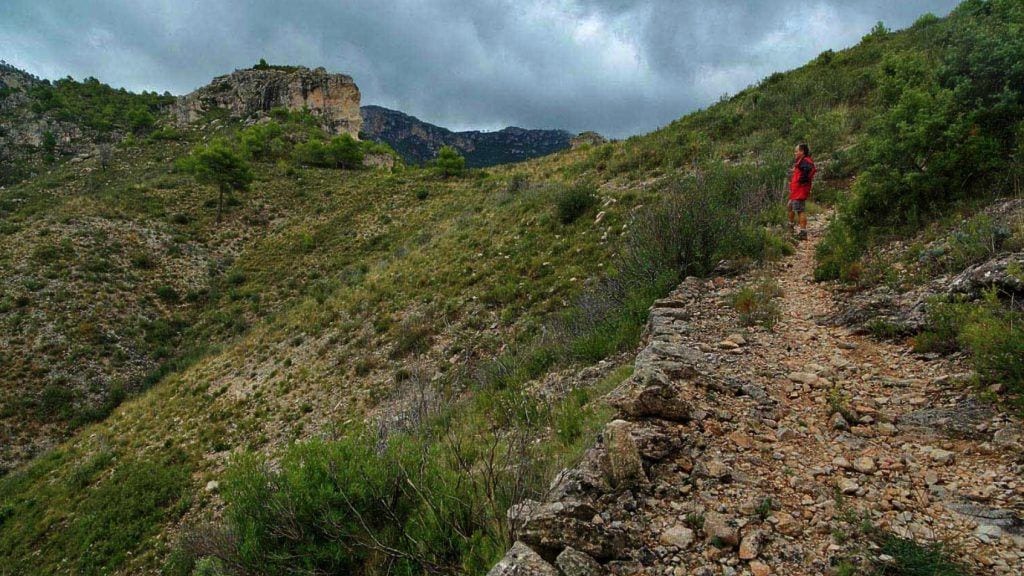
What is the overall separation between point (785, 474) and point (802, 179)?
A: 6480mm

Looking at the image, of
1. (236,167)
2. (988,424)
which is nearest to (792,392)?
(988,424)

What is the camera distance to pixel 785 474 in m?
2.72

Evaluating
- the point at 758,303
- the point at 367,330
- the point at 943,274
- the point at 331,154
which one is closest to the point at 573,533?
the point at 758,303

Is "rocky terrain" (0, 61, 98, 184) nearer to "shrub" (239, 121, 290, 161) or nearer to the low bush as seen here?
"shrub" (239, 121, 290, 161)

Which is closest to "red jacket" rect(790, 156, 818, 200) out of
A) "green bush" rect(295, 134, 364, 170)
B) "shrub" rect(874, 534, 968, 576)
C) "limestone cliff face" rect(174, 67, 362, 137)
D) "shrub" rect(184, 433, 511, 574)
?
"shrub" rect(874, 534, 968, 576)

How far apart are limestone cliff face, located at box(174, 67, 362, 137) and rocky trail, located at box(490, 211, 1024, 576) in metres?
68.6

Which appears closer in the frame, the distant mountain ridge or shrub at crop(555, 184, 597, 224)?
shrub at crop(555, 184, 597, 224)

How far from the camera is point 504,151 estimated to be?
617 feet

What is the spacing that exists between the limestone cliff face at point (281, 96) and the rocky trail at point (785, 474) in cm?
6859

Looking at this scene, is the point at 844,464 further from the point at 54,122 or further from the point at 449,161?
the point at 54,122

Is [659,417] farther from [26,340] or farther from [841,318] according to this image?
[26,340]

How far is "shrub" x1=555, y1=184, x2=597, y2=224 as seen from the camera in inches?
526

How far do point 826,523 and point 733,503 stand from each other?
43 cm

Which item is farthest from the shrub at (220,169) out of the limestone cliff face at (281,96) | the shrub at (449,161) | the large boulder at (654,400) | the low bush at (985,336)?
the limestone cliff face at (281,96)
